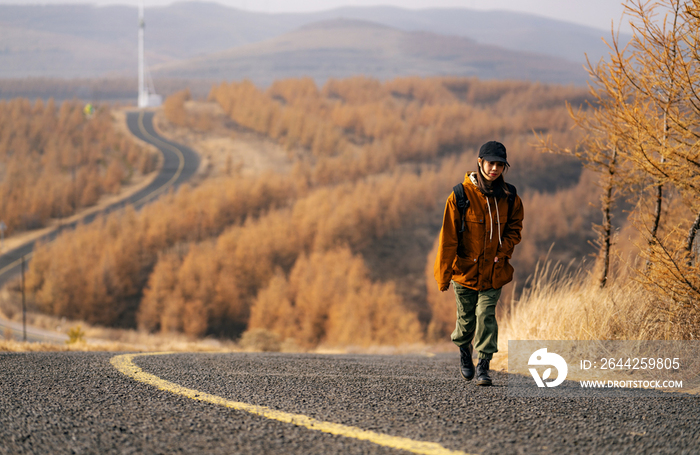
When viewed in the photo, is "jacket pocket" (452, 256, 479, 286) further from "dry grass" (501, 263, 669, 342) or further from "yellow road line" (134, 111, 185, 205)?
"yellow road line" (134, 111, 185, 205)

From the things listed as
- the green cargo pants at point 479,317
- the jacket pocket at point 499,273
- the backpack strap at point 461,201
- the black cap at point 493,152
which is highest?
the black cap at point 493,152

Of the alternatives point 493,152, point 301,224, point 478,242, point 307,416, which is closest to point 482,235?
point 478,242

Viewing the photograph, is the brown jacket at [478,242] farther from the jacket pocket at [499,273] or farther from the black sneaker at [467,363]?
the black sneaker at [467,363]

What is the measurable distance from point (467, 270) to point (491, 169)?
31.4 inches

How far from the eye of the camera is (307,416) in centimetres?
297

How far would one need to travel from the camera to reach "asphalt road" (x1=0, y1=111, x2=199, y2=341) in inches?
2095

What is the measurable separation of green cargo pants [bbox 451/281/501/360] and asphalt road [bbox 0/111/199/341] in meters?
39.0

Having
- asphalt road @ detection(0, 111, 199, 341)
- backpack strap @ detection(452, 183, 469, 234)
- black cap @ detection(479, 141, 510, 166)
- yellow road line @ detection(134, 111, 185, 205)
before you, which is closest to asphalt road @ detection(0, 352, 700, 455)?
backpack strap @ detection(452, 183, 469, 234)

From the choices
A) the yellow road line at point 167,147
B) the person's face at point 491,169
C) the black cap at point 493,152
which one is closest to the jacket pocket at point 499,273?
the person's face at point 491,169

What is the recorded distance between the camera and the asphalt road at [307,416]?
2.53 metres

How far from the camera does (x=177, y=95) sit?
12531cm

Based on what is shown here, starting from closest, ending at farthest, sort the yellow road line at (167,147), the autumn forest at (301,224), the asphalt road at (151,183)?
the autumn forest at (301,224) → the asphalt road at (151,183) → the yellow road line at (167,147)

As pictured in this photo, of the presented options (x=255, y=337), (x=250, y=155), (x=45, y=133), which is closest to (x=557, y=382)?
(x=255, y=337)

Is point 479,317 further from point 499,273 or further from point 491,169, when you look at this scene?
point 491,169
